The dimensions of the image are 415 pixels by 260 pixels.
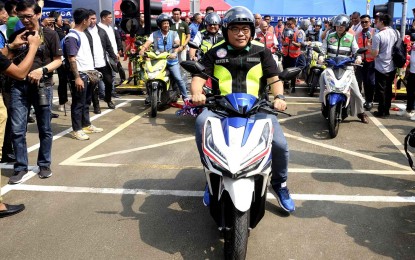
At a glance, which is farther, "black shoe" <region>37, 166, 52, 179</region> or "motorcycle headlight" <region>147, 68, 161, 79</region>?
"motorcycle headlight" <region>147, 68, 161, 79</region>

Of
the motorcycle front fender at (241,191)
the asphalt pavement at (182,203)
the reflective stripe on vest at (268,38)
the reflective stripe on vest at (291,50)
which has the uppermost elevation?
the reflective stripe on vest at (268,38)

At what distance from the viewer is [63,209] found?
410cm

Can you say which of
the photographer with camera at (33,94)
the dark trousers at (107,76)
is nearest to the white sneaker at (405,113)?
the dark trousers at (107,76)

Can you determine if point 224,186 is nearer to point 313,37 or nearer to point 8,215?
point 8,215

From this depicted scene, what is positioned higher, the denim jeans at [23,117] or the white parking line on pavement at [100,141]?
the denim jeans at [23,117]

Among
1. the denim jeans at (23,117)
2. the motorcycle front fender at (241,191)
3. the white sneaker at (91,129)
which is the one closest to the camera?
the motorcycle front fender at (241,191)

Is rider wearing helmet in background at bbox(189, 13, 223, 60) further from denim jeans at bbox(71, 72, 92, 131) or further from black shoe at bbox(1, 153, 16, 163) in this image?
black shoe at bbox(1, 153, 16, 163)

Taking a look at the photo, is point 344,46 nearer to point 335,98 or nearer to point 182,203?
point 335,98

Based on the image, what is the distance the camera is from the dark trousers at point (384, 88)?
25.7 ft

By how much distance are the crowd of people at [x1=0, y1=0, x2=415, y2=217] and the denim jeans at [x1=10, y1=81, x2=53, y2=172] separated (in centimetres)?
1

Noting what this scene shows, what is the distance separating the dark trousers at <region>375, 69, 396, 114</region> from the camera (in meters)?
7.84

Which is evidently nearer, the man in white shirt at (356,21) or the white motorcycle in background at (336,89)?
the white motorcycle in background at (336,89)

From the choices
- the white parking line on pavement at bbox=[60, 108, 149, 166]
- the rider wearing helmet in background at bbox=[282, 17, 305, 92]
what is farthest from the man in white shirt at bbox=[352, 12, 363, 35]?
the white parking line on pavement at bbox=[60, 108, 149, 166]

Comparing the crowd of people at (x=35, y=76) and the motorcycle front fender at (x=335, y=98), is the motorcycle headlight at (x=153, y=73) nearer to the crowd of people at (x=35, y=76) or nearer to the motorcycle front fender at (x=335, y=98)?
the crowd of people at (x=35, y=76)
